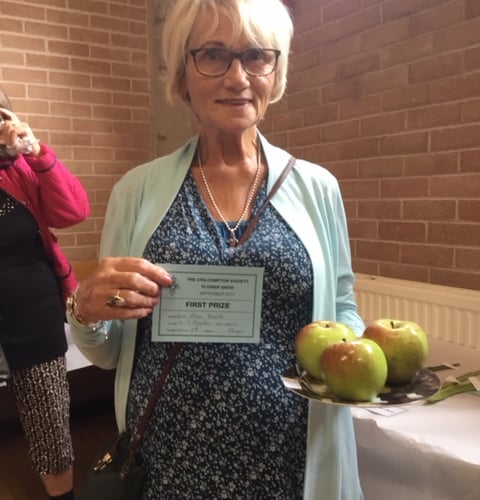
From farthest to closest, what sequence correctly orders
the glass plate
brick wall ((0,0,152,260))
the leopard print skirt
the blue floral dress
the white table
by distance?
brick wall ((0,0,152,260)) → the leopard print skirt → the white table → the blue floral dress → the glass plate

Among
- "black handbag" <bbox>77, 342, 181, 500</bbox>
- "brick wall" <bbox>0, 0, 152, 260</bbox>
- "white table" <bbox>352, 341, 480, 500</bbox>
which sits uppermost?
"brick wall" <bbox>0, 0, 152, 260</bbox>

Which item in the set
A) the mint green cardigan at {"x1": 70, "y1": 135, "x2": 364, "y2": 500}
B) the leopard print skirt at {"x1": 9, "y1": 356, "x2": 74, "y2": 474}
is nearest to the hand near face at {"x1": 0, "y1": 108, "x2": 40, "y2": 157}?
the leopard print skirt at {"x1": 9, "y1": 356, "x2": 74, "y2": 474}

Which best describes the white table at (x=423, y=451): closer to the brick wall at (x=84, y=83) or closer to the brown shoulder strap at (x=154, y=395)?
the brown shoulder strap at (x=154, y=395)

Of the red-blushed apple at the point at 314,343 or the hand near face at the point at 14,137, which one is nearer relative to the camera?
the red-blushed apple at the point at 314,343

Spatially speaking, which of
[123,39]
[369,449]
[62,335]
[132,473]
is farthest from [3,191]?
[123,39]

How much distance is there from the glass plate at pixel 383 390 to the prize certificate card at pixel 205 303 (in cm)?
12

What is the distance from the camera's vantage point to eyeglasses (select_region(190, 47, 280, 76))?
0.95m

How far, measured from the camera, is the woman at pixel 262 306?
0.92 metres

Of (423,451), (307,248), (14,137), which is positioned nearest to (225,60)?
(307,248)

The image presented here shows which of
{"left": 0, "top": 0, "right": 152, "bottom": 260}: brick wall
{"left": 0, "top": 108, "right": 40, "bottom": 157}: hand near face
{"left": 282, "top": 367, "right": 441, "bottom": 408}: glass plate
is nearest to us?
{"left": 282, "top": 367, "right": 441, "bottom": 408}: glass plate

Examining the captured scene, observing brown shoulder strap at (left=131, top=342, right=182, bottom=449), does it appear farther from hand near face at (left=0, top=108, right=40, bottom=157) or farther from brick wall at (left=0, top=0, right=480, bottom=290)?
brick wall at (left=0, top=0, right=480, bottom=290)

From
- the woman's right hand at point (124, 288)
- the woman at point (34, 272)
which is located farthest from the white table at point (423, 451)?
the woman at point (34, 272)

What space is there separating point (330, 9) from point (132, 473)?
7.36 ft

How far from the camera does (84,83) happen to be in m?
3.54
